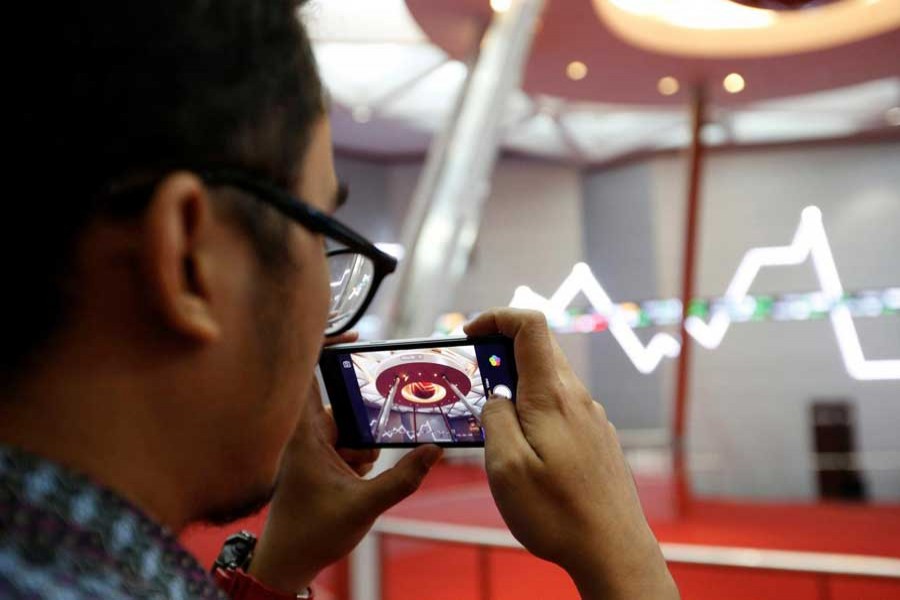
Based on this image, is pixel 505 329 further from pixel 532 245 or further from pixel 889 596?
pixel 532 245

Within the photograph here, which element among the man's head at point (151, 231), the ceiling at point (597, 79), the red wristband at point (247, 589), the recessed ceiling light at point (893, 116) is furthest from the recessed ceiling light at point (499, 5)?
the recessed ceiling light at point (893, 116)

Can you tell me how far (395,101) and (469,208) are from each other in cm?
642

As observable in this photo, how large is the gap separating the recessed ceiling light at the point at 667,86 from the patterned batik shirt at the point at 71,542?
7.25 m

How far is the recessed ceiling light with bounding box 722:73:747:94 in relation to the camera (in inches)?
282

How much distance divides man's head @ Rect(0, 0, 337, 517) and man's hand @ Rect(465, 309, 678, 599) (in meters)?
0.32

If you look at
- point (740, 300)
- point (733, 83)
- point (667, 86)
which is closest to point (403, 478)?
point (667, 86)

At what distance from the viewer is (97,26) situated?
0.58 metres

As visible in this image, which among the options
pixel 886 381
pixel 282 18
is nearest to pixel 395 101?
pixel 886 381

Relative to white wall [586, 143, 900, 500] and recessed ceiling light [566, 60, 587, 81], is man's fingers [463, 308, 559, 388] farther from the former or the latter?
white wall [586, 143, 900, 500]

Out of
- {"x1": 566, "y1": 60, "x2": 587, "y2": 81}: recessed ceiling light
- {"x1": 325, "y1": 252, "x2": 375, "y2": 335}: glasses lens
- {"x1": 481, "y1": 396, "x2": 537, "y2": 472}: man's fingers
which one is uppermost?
{"x1": 566, "y1": 60, "x2": 587, "y2": 81}: recessed ceiling light

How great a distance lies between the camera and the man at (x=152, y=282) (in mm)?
570

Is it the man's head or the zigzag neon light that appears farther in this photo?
the zigzag neon light

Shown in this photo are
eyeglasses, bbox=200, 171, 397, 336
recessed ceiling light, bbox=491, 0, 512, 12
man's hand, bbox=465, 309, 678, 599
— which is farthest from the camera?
recessed ceiling light, bbox=491, 0, 512, 12

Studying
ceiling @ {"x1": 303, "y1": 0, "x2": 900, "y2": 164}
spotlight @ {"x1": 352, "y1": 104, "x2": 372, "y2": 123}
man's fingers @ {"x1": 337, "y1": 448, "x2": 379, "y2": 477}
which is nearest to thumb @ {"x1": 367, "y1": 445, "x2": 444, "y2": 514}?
man's fingers @ {"x1": 337, "y1": 448, "x2": 379, "y2": 477}
